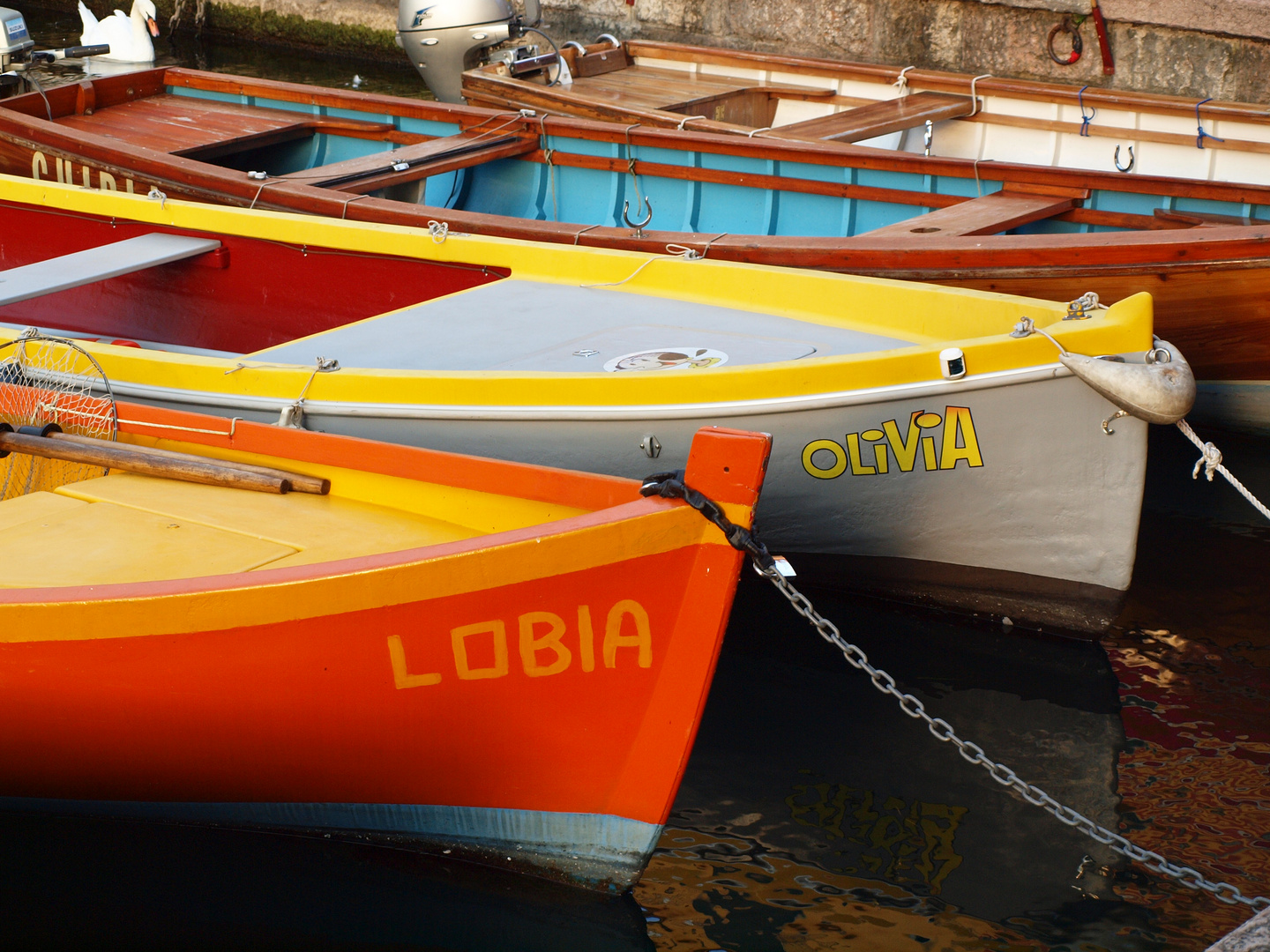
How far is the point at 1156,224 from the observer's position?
17.3 feet

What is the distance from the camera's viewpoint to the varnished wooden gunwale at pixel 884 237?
15.0 ft

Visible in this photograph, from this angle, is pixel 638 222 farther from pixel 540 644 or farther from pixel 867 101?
pixel 540 644

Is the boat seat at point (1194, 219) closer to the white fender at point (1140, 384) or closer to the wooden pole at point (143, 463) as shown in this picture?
the white fender at point (1140, 384)

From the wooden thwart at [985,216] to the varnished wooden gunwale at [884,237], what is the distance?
0.07 metres

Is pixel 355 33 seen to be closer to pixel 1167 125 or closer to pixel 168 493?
pixel 1167 125

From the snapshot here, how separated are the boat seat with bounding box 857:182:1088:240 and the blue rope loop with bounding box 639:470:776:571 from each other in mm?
2524

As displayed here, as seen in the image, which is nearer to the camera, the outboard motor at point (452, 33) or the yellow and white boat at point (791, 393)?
the yellow and white boat at point (791, 393)

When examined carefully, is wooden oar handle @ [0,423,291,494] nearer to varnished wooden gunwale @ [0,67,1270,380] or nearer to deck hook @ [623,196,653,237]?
varnished wooden gunwale @ [0,67,1270,380]

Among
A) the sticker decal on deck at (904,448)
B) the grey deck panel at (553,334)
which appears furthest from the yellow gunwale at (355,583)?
the grey deck panel at (553,334)

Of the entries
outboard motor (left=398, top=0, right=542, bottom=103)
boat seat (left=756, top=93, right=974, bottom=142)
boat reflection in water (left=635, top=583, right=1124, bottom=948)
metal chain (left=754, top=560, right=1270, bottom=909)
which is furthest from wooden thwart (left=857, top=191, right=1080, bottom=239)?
outboard motor (left=398, top=0, right=542, bottom=103)

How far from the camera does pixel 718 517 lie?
2.69 metres

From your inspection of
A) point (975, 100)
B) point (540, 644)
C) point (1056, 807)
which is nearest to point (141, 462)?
point (540, 644)

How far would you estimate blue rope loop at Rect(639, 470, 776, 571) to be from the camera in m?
2.69

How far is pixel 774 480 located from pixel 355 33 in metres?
12.3
